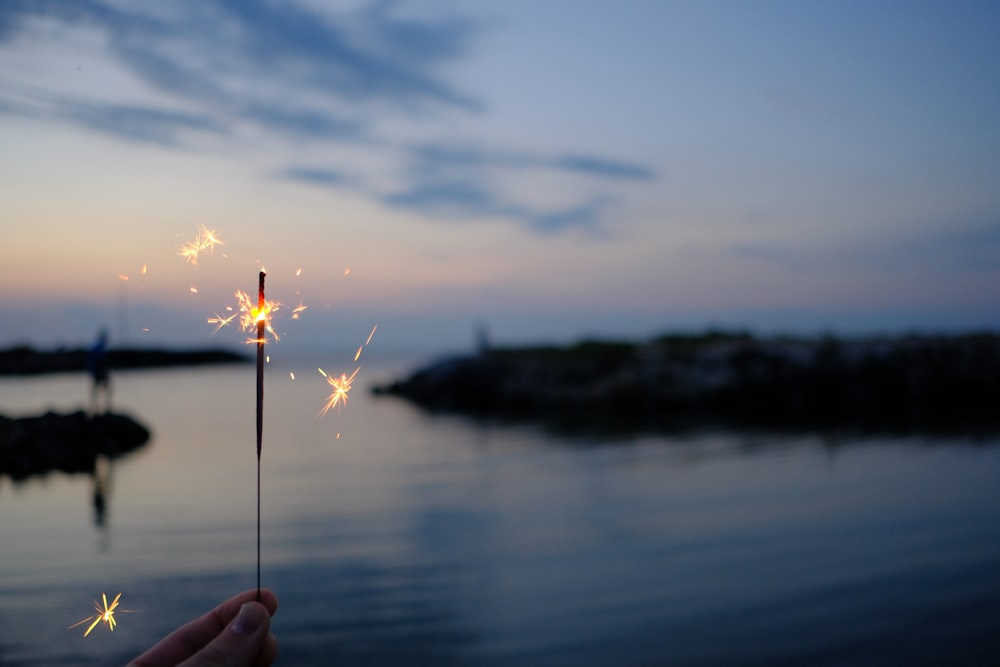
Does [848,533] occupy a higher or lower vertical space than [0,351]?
lower

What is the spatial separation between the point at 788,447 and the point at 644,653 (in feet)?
30.3

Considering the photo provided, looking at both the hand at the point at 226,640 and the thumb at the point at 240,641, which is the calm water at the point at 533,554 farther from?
the thumb at the point at 240,641

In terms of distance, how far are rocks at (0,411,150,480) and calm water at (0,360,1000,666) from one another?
61 centimetres

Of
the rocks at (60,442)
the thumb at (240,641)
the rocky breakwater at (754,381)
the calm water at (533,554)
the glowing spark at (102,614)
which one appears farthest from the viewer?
the rocky breakwater at (754,381)

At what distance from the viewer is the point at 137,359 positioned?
3801 mm

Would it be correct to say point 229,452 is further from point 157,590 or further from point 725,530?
point 725,530

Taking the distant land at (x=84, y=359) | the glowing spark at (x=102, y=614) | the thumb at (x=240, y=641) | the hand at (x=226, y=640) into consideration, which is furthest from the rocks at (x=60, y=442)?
the thumb at (x=240, y=641)

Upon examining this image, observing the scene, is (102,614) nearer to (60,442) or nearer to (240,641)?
(240,641)

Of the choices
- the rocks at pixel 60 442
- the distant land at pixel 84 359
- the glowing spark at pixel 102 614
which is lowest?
the glowing spark at pixel 102 614

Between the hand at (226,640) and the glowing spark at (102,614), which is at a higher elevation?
the hand at (226,640)

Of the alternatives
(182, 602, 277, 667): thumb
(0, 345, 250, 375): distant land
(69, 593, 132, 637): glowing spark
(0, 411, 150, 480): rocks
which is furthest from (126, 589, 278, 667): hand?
(0, 411, 150, 480): rocks

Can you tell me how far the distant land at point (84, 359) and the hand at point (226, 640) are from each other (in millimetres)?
985

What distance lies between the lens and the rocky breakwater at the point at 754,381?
65.4 feet

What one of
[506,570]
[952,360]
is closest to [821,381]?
[952,360]
